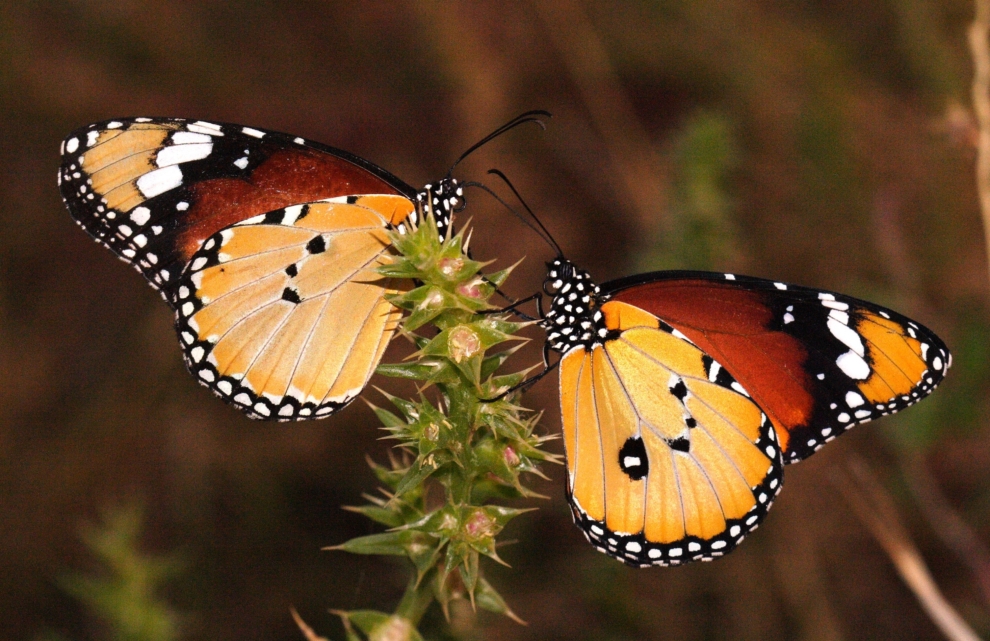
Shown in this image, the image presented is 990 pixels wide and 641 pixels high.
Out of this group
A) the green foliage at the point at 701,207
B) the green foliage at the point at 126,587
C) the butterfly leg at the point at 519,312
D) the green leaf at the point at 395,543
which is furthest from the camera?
the green foliage at the point at 701,207

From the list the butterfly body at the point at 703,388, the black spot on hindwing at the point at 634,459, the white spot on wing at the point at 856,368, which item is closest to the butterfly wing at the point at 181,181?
the butterfly body at the point at 703,388

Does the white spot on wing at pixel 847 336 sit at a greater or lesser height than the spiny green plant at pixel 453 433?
greater

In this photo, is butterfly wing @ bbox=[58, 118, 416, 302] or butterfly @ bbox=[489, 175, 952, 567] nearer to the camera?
butterfly @ bbox=[489, 175, 952, 567]

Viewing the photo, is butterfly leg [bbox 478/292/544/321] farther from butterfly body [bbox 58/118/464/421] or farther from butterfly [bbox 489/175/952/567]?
butterfly body [bbox 58/118/464/421]

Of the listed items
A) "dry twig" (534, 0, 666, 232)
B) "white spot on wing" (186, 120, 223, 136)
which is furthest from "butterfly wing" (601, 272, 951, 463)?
"dry twig" (534, 0, 666, 232)

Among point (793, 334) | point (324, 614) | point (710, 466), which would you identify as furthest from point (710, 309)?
point (324, 614)

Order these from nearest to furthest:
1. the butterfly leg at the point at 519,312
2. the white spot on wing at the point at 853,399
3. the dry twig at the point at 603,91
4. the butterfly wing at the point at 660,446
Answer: the butterfly leg at the point at 519,312
the butterfly wing at the point at 660,446
the white spot on wing at the point at 853,399
the dry twig at the point at 603,91

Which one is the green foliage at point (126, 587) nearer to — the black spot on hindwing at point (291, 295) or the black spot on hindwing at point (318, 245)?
the black spot on hindwing at point (291, 295)

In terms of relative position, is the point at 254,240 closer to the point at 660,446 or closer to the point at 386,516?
the point at 386,516
